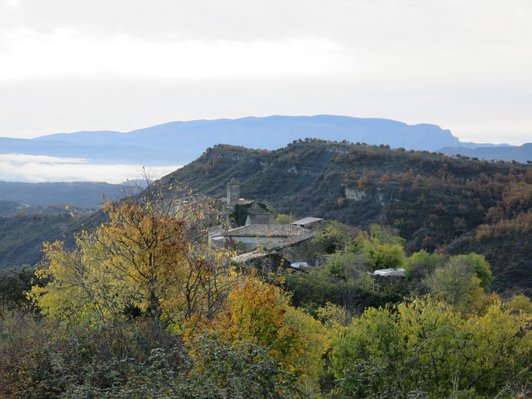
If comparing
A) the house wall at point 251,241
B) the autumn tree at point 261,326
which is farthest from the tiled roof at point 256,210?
the autumn tree at point 261,326

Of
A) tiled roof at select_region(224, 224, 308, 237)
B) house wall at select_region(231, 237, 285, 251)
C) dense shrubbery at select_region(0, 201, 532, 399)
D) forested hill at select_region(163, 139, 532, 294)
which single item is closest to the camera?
dense shrubbery at select_region(0, 201, 532, 399)

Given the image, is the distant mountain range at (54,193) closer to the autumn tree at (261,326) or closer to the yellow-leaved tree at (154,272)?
the yellow-leaved tree at (154,272)

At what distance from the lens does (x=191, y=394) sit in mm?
8094

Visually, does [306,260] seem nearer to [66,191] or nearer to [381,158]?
[381,158]

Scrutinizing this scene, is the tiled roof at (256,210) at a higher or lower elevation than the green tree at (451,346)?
higher

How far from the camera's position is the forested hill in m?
49.7

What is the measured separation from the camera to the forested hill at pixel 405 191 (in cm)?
4972

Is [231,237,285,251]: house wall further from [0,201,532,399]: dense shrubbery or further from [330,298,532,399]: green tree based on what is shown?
[330,298,532,399]: green tree

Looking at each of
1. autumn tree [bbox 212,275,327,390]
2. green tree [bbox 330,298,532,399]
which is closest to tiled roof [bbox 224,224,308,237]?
green tree [bbox 330,298,532,399]

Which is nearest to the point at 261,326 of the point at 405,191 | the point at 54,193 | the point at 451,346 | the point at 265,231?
the point at 451,346

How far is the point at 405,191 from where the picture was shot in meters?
63.8

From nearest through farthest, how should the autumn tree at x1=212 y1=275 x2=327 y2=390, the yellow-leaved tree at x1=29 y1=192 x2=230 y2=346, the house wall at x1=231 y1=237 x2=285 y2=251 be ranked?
the autumn tree at x1=212 y1=275 x2=327 y2=390 → the yellow-leaved tree at x1=29 y1=192 x2=230 y2=346 → the house wall at x1=231 y1=237 x2=285 y2=251

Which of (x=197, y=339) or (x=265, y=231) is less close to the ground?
(x=197, y=339)

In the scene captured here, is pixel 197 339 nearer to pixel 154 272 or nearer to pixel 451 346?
pixel 154 272
